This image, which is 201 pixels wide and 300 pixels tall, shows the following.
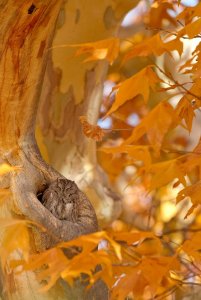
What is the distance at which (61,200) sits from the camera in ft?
4.19

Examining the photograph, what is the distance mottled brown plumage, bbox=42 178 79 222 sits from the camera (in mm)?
Answer: 1265

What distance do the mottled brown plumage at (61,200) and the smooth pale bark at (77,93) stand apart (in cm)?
63

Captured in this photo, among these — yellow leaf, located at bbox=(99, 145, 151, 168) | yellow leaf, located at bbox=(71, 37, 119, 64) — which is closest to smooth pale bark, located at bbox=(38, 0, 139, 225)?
yellow leaf, located at bbox=(71, 37, 119, 64)

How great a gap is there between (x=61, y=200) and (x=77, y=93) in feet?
2.31

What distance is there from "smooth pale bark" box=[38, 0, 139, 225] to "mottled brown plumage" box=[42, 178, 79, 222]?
63 centimetres

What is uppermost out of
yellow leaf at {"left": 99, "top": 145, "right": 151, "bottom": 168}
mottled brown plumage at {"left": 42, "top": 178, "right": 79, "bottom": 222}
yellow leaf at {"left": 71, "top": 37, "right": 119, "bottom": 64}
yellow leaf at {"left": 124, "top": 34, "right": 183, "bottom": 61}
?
yellow leaf at {"left": 71, "top": 37, "right": 119, "bottom": 64}

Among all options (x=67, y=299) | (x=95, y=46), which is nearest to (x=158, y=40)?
(x=95, y=46)

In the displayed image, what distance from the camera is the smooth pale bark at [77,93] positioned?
6.02 ft

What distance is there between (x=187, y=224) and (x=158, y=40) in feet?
5.23

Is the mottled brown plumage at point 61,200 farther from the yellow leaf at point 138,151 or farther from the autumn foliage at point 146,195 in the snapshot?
the yellow leaf at point 138,151

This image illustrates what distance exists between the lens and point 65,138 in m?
1.94

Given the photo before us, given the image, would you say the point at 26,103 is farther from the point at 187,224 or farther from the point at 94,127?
the point at 187,224

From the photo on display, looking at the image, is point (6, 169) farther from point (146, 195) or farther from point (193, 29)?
point (193, 29)

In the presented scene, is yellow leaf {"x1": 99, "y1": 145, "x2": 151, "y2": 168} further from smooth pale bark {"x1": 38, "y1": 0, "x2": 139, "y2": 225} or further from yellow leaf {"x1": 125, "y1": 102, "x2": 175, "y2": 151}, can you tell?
smooth pale bark {"x1": 38, "y1": 0, "x2": 139, "y2": 225}
